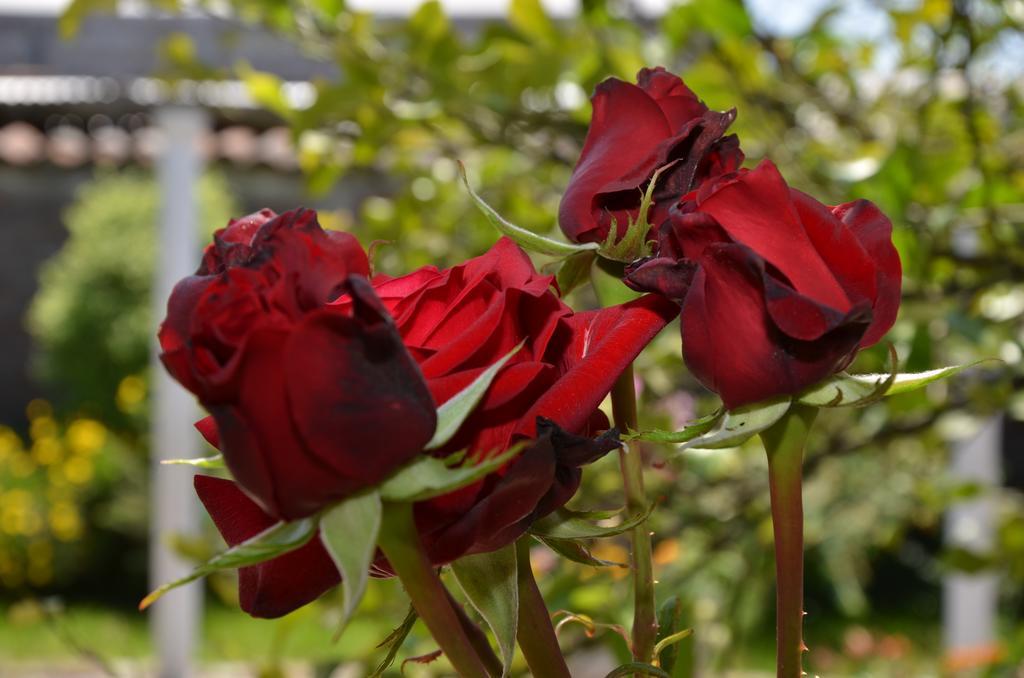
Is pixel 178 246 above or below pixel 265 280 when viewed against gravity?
below

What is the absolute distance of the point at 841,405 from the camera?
0.28m

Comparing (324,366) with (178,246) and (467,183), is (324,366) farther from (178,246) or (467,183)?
(178,246)

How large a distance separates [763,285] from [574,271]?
0.25ft

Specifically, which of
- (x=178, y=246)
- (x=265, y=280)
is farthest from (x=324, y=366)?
(x=178, y=246)

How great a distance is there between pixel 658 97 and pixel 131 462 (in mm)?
6177

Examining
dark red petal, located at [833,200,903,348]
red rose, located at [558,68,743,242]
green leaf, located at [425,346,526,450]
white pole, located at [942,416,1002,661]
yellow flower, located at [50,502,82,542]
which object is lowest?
yellow flower, located at [50,502,82,542]

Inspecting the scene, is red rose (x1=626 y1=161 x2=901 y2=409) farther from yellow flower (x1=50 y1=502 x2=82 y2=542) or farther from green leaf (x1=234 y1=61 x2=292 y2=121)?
yellow flower (x1=50 y1=502 x2=82 y2=542)

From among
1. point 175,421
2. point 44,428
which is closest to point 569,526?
point 175,421

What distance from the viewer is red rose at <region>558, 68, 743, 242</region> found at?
0.30m

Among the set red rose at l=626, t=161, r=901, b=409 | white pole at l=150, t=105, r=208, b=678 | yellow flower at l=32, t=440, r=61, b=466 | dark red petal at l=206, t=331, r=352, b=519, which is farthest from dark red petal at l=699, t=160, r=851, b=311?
yellow flower at l=32, t=440, r=61, b=466

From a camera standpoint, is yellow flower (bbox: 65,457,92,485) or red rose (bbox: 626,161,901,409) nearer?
red rose (bbox: 626,161,901,409)

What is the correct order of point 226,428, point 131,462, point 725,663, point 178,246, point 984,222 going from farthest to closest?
point 131,462 → point 178,246 → point 725,663 → point 984,222 → point 226,428

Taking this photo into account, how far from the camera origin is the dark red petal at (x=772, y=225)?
268 mm

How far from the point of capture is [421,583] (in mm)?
A: 253
